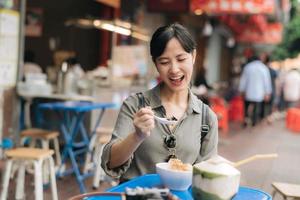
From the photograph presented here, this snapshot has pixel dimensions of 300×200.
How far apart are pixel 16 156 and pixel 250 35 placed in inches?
779

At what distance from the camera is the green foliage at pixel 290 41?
106 ft

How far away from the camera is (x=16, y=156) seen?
16.3 ft

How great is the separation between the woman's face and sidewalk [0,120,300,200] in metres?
3.67


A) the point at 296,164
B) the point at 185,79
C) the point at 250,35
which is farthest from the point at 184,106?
the point at 250,35

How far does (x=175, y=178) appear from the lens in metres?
2.19

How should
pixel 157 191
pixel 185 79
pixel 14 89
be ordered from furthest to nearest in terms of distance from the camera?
pixel 14 89, pixel 185 79, pixel 157 191

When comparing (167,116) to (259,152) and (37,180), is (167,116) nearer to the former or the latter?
(37,180)

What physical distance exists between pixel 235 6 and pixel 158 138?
9.66m

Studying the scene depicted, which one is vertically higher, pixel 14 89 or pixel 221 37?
pixel 221 37

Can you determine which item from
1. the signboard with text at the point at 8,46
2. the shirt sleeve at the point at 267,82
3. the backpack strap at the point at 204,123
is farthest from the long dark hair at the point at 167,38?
the shirt sleeve at the point at 267,82

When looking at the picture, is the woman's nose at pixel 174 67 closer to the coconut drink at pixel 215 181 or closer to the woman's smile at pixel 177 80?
the woman's smile at pixel 177 80

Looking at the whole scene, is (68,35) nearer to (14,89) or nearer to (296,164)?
(14,89)

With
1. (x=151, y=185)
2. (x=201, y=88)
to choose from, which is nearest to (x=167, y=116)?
(x=151, y=185)

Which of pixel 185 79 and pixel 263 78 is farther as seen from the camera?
pixel 263 78
